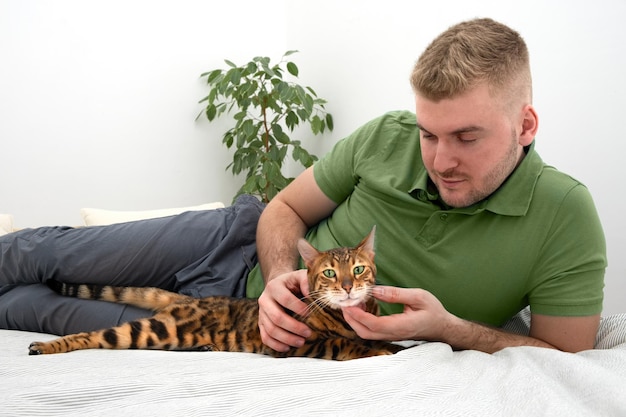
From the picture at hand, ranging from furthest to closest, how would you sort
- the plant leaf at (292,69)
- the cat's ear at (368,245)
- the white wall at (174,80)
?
the plant leaf at (292,69)
the white wall at (174,80)
the cat's ear at (368,245)

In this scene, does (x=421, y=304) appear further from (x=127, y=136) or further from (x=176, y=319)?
(x=127, y=136)

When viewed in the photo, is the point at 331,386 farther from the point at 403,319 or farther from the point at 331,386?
the point at 403,319

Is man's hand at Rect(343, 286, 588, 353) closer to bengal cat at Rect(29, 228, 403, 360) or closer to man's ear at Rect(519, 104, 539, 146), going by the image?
bengal cat at Rect(29, 228, 403, 360)

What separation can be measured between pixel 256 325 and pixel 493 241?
0.63 m

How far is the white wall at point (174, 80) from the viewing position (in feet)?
7.48

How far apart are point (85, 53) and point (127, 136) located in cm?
57

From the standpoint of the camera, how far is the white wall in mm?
2281

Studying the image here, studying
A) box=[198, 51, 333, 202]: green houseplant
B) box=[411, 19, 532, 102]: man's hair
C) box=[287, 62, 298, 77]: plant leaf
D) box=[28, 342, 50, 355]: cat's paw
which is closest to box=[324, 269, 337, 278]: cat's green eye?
box=[411, 19, 532, 102]: man's hair

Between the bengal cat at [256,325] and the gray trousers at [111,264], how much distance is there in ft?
0.69

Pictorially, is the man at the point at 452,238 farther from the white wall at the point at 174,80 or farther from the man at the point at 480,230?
the white wall at the point at 174,80

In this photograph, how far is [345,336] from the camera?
1264 mm

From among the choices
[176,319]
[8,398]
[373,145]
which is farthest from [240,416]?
[373,145]

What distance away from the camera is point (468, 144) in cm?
121

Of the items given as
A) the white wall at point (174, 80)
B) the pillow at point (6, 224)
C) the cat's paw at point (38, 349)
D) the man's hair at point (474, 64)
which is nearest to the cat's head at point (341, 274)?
the man's hair at point (474, 64)
